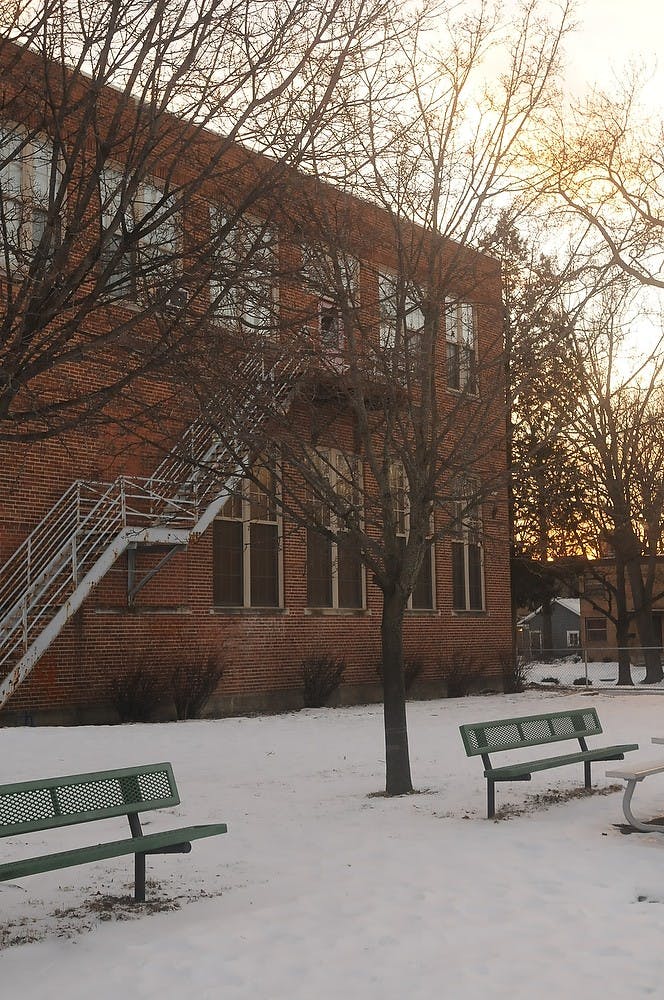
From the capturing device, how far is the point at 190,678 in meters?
18.8

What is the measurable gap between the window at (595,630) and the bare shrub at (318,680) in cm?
4454

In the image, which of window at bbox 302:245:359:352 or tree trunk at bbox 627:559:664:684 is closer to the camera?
window at bbox 302:245:359:352

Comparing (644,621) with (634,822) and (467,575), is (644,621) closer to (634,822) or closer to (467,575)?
(467,575)

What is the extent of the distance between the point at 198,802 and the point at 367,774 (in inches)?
93.9

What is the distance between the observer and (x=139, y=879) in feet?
22.3

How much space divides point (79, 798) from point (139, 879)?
612mm

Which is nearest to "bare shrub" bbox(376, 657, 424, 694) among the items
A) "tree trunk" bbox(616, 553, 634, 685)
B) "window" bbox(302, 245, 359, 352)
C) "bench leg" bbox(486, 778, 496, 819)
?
"tree trunk" bbox(616, 553, 634, 685)

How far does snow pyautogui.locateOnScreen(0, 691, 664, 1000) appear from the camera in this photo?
5262mm

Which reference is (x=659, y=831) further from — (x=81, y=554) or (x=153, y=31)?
(x=81, y=554)

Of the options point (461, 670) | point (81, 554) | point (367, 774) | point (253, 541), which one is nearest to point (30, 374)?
point (367, 774)

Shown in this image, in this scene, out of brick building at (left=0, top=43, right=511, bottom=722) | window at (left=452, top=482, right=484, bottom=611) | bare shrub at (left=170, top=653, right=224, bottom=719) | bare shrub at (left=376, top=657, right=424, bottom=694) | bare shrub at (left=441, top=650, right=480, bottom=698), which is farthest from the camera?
window at (left=452, top=482, right=484, bottom=611)

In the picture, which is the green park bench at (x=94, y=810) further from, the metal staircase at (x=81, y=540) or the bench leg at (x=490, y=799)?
the metal staircase at (x=81, y=540)

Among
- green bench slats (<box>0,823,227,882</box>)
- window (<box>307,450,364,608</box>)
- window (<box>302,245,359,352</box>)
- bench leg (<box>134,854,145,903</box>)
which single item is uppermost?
window (<box>302,245,359,352</box>)

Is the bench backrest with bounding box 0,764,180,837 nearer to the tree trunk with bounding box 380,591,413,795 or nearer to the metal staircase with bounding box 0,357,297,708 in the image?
the tree trunk with bounding box 380,591,413,795
